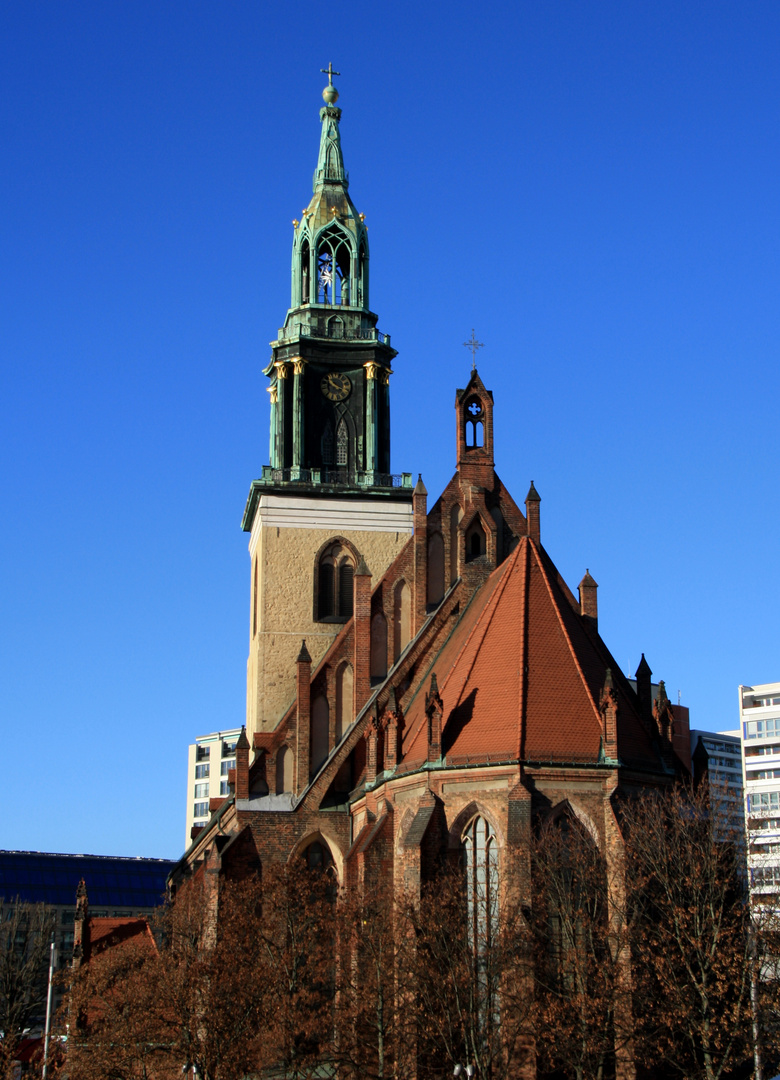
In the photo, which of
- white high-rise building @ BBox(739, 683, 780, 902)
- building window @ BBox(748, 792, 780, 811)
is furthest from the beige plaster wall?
building window @ BBox(748, 792, 780, 811)

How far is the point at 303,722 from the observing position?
4897 centimetres

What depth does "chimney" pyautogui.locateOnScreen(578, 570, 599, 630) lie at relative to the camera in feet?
159

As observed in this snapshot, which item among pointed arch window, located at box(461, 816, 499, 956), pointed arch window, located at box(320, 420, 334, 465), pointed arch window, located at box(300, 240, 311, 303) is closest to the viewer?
pointed arch window, located at box(461, 816, 499, 956)

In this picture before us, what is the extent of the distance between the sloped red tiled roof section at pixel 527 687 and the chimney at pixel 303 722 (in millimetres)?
4895

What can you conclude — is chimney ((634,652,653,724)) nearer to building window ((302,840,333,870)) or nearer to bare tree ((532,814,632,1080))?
bare tree ((532,814,632,1080))

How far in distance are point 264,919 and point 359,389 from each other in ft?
91.5

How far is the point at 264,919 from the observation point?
39.7 m

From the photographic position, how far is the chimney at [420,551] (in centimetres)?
4975

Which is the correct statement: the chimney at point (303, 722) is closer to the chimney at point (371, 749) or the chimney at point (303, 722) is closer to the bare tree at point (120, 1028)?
the chimney at point (371, 749)

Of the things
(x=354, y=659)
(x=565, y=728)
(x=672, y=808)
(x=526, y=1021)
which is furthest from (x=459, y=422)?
(x=526, y=1021)

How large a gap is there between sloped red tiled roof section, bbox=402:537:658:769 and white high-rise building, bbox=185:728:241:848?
107560mm

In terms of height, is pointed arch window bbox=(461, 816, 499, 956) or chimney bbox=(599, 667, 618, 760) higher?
chimney bbox=(599, 667, 618, 760)

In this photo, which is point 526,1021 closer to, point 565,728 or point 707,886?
point 707,886

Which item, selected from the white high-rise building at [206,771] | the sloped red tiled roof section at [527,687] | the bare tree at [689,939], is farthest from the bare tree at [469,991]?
the white high-rise building at [206,771]
